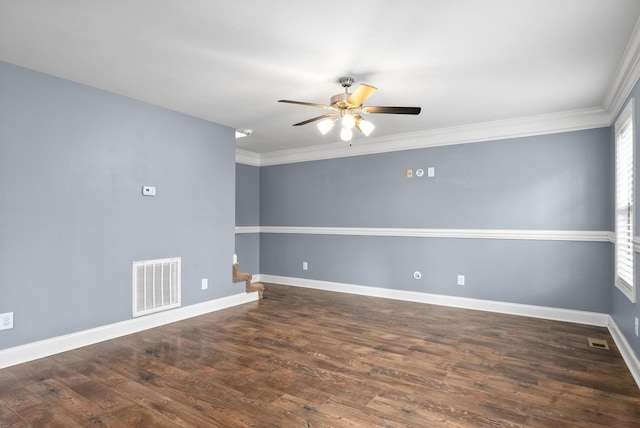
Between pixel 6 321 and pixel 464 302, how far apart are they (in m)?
4.64

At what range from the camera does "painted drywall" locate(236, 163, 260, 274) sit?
6.13 metres

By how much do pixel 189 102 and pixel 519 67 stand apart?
9.99 feet

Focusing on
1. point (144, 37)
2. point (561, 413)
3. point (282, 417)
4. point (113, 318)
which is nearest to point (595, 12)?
point (561, 413)

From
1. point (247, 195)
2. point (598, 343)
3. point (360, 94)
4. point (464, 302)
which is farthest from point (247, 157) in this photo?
point (598, 343)

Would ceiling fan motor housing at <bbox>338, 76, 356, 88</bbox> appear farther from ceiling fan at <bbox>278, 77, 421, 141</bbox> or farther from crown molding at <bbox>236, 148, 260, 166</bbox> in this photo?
crown molding at <bbox>236, 148, 260, 166</bbox>

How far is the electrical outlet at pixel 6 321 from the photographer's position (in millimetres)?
2705

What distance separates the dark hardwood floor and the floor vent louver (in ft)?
0.22

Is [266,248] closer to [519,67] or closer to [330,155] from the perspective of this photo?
[330,155]

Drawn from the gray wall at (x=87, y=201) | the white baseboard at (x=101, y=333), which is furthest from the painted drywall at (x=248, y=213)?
the gray wall at (x=87, y=201)

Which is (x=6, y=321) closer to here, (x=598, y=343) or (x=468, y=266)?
(x=468, y=266)

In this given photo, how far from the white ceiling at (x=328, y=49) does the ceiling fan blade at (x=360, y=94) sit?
0.82 ft

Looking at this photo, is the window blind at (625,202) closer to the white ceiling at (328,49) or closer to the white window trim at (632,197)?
the white window trim at (632,197)

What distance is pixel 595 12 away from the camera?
2.05m

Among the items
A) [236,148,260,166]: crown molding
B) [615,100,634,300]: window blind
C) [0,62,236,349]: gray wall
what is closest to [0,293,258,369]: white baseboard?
[0,62,236,349]: gray wall
